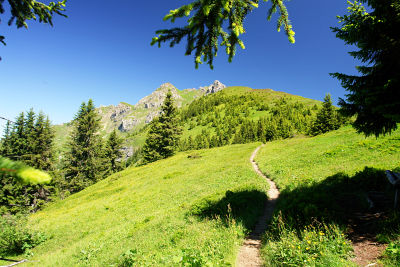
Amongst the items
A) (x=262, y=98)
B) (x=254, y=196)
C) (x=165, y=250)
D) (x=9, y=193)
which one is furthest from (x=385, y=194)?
(x=262, y=98)

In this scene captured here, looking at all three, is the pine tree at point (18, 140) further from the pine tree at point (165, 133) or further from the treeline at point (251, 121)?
the treeline at point (251, 121)

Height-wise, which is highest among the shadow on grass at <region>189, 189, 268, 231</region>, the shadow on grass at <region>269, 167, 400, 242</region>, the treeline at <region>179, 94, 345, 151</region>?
the treeline at <region>179, 94, 345, 151</region>

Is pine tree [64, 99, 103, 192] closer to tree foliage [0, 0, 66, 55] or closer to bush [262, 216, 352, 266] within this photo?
tree foliage [0, 0, 66, 55]

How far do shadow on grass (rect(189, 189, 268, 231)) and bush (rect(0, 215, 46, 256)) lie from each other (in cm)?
1233

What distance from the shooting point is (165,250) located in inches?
309

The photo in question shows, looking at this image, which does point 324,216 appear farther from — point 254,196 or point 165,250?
point 165,250

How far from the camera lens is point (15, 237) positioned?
13172mm

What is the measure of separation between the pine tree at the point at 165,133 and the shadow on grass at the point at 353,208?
39.9 m

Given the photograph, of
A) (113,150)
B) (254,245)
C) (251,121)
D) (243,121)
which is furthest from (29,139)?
(243,121)

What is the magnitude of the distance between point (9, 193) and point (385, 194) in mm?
43845

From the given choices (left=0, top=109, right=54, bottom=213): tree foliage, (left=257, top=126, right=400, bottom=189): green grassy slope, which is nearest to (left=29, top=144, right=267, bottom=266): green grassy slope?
(left=257, top=126, right=400, bottom=189): green grassy slope

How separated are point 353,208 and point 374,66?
6193 mm

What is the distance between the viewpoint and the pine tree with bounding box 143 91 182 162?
48.0 m

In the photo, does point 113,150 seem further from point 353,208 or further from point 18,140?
point 353,208
